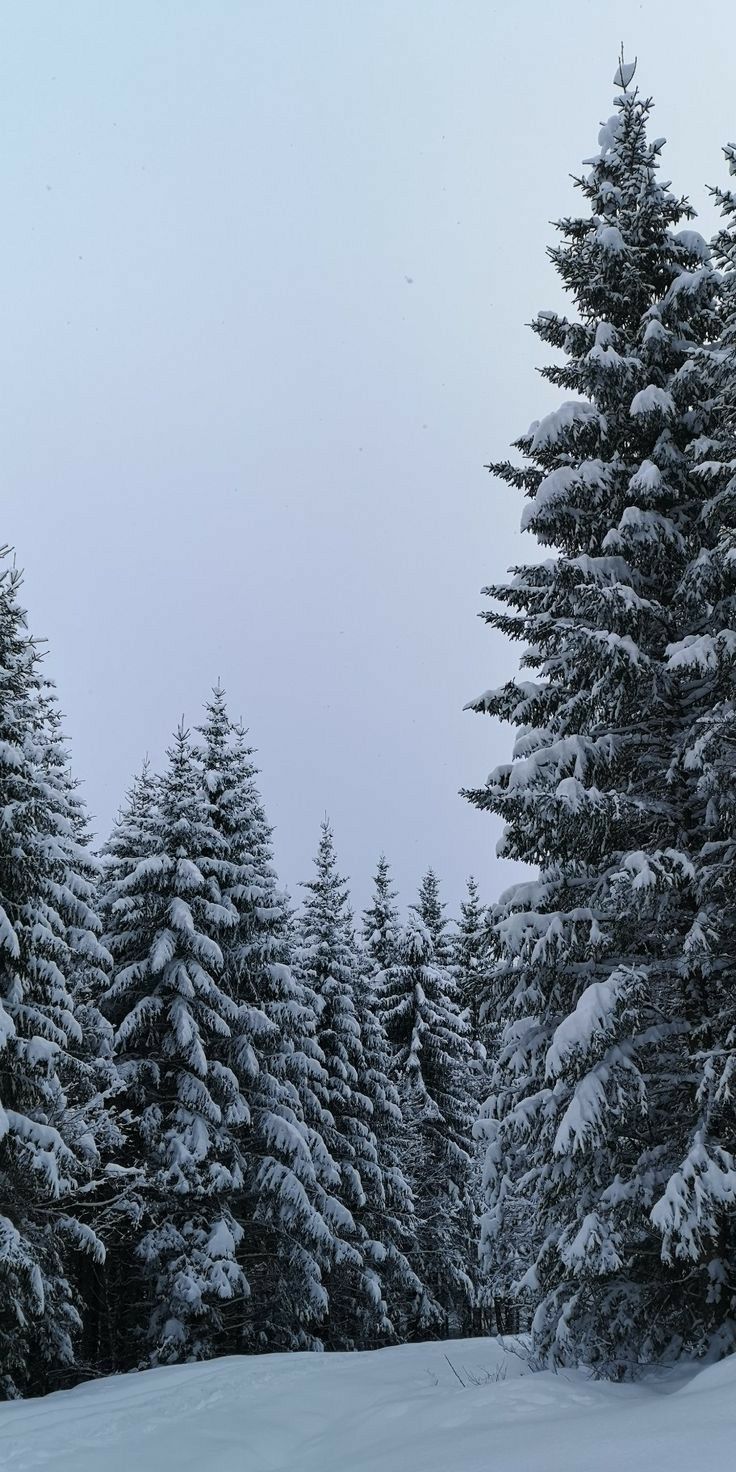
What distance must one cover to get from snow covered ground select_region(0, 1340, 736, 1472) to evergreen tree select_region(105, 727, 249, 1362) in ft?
15.3

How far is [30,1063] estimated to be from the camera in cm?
1366

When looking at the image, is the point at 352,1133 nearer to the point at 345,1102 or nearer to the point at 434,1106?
the point at 345,1102

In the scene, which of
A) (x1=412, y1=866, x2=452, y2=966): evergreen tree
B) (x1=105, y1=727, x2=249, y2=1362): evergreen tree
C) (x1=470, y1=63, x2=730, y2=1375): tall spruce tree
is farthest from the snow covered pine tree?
(x1=470, y1=63, x2=730, y2=1375): tall spruce tree

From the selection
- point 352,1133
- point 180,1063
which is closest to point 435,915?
point 352,1133

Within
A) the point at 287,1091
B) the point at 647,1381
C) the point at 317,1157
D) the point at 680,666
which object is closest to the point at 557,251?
the point at 680,666

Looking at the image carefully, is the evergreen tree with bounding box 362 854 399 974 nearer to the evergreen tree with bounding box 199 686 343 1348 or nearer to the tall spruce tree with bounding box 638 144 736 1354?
the evergreen tree with bounding box 199 686 343 1348

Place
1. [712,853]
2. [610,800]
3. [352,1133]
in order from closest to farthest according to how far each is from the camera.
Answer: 1. [610,800]
2. [712,853]
3. [352,1133]

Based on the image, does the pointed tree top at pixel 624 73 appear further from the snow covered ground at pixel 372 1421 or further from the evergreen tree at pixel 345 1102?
the evergreen tree at pixel 345 1102

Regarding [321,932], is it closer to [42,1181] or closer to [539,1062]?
[42,1181]

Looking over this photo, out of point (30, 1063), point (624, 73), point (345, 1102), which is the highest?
point (624, 73)

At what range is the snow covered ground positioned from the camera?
5.57m

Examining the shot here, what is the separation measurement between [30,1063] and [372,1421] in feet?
22.5

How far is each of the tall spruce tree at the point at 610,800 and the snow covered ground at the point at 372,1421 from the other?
1253mm

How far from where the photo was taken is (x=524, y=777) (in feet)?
32.8
